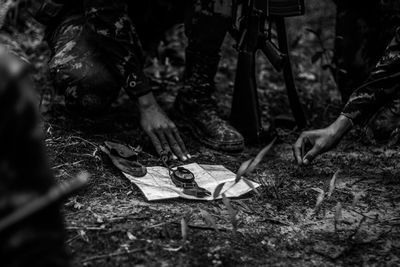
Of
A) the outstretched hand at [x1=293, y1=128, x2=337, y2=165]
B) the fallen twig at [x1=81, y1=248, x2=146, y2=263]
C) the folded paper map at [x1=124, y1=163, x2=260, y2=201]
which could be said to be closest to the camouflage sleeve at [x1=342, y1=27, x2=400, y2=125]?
the outstretched hand at [x1=293, y1=128, x2=337, y2=165]

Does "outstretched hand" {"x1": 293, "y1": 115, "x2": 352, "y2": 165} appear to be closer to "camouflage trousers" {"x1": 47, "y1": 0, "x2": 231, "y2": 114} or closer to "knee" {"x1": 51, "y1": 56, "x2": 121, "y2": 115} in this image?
"camouflage trousers" {"x1": 47, "y1": 0, "x2": 231, "y2": 114}

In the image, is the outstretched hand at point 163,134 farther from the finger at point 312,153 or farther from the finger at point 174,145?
the finger at point 312,153

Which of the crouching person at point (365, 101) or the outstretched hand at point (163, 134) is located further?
the outstretched hand at point (163, 134)

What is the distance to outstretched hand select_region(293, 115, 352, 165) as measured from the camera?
1.96 metres

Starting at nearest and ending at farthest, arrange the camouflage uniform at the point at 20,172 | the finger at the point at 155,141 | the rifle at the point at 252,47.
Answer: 1. the camouflage uniform at the point at 20,172
2. the finger at the point at 155,141
3. the rifle at the point at 252,47

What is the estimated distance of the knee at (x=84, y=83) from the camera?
2408 millimetres

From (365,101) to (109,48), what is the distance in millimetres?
1335

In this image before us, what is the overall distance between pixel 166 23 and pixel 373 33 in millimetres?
1315

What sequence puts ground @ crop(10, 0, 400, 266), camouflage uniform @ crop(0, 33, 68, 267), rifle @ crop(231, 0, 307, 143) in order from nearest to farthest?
camouflage uniform @ crop(0, 33, 68, 267), ground @ crop(10, 0, 400, 266), rifle @ crop(231, 0, 307, 143)

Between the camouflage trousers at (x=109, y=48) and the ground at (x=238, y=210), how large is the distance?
0.77ft

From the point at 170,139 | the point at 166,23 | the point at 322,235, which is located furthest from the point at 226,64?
the point at 322,235

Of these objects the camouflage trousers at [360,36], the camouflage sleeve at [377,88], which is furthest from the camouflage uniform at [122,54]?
the camouflage trousers at [360,36]

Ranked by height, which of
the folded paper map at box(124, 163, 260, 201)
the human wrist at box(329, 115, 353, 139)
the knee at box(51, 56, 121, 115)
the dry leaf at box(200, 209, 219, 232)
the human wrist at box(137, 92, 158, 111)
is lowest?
the folded paper map at box(124, 163, 260, 201)

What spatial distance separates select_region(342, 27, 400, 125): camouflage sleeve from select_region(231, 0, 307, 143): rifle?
616 millimetres
